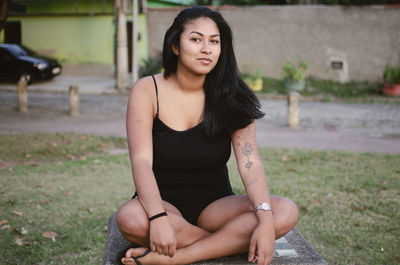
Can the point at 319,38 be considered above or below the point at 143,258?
above

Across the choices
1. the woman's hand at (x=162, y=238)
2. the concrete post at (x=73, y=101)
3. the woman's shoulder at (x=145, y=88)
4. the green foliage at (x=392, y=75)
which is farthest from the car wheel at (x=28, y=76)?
the woman's hand at (x=162, y=238)

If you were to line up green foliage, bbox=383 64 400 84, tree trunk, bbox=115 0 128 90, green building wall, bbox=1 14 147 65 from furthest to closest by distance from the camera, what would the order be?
green building wall, bbox=1 14 147 65 → tree trunk, bbox=115 0 128 90 → green foliage, bbox=383 64 400 84

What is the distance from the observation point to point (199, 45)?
242 centimetres

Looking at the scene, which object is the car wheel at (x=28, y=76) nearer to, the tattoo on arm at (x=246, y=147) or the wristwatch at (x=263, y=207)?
the tattoo on arm at (x=246, y=147)

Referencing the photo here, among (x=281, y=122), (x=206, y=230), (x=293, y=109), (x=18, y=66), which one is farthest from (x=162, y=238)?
(x=18, y=66)

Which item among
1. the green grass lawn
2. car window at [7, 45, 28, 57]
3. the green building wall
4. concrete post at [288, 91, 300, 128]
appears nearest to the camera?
the green grass lawn

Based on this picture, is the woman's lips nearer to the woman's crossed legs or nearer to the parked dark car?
the woman's crossed legs

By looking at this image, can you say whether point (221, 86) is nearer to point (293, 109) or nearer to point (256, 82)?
point (293, 109)

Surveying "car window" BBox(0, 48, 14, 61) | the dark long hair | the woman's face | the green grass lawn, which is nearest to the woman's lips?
the woman's face

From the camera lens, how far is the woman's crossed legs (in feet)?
7.00

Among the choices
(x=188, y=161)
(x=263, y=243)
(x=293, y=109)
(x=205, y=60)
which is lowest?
(x=293, y=109)

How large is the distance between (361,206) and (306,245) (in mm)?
2297

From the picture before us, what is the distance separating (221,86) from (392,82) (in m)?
13.6

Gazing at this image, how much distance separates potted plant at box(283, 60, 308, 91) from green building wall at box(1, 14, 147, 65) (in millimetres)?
9145
